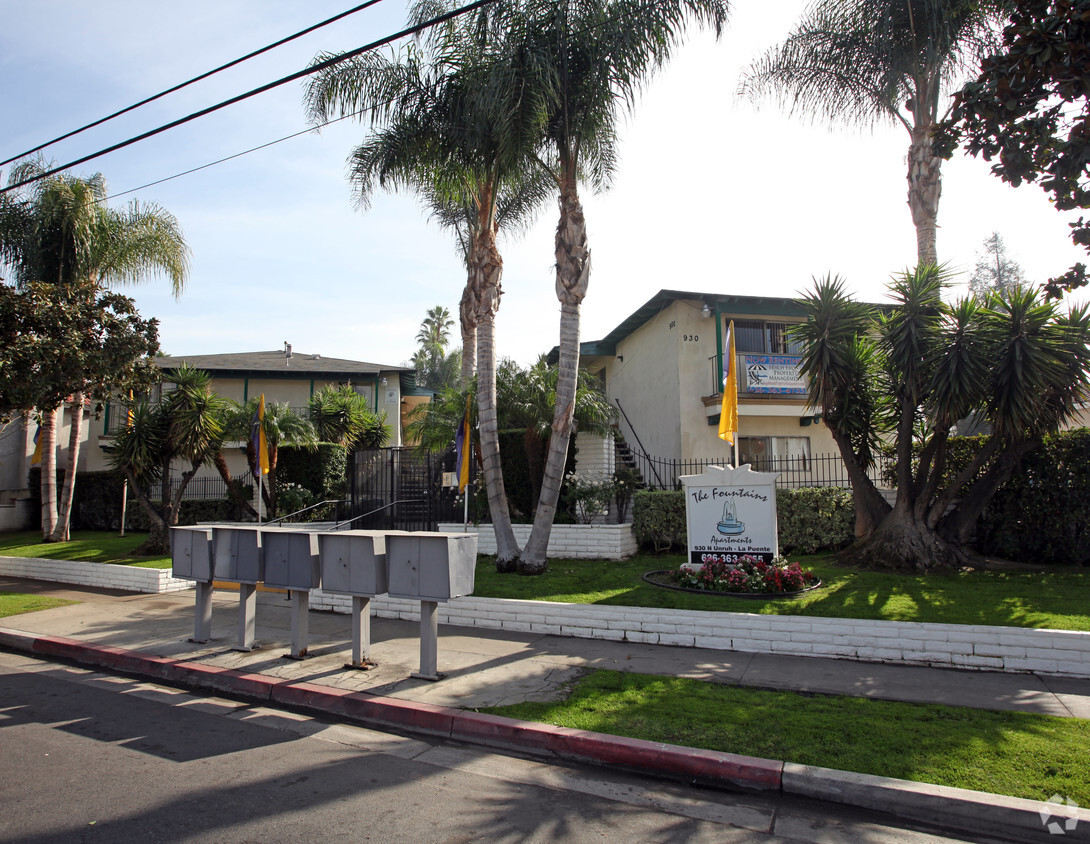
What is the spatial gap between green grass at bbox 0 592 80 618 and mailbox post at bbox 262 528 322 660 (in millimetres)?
5839

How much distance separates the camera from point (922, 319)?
1091cm

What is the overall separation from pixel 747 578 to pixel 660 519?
3.58 metres

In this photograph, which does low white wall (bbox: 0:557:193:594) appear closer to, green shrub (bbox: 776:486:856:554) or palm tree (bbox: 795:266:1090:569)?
green shrub (bbox: 776:486:856:554)

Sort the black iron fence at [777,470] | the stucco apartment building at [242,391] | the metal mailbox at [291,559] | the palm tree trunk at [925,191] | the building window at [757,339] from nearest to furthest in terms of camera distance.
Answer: the metal mailbox at [291,559], the palm tree trunk at [925,191], the black iron fence at [777,470], the building window at [757,339], the stucco apartment building at [242,391]

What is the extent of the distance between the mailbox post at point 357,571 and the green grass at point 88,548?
27.5ft

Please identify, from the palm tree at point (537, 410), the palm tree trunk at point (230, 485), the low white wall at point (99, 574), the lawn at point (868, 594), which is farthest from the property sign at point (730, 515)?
the palm tree trunk at point (230, 485)

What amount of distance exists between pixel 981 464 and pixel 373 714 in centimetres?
975

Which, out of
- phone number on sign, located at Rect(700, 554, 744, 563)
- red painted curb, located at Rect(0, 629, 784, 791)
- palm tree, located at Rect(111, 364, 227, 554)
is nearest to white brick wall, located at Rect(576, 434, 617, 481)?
phone number on sign, located at Rect(700, 554, 744, 563)

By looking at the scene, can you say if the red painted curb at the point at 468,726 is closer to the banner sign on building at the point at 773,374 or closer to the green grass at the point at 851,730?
the green grass at the point at 851,730

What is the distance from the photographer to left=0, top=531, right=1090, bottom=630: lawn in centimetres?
835

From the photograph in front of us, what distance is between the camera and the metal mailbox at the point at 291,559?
7695 mm

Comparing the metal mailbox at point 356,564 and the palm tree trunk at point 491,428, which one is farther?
the palm tree trunk at point 491,428

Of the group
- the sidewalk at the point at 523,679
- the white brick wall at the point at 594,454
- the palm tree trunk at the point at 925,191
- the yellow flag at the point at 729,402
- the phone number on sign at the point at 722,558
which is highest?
the palm tree trunk at the point at 925,191

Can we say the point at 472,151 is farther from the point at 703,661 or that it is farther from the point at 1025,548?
the point at 1025,548
